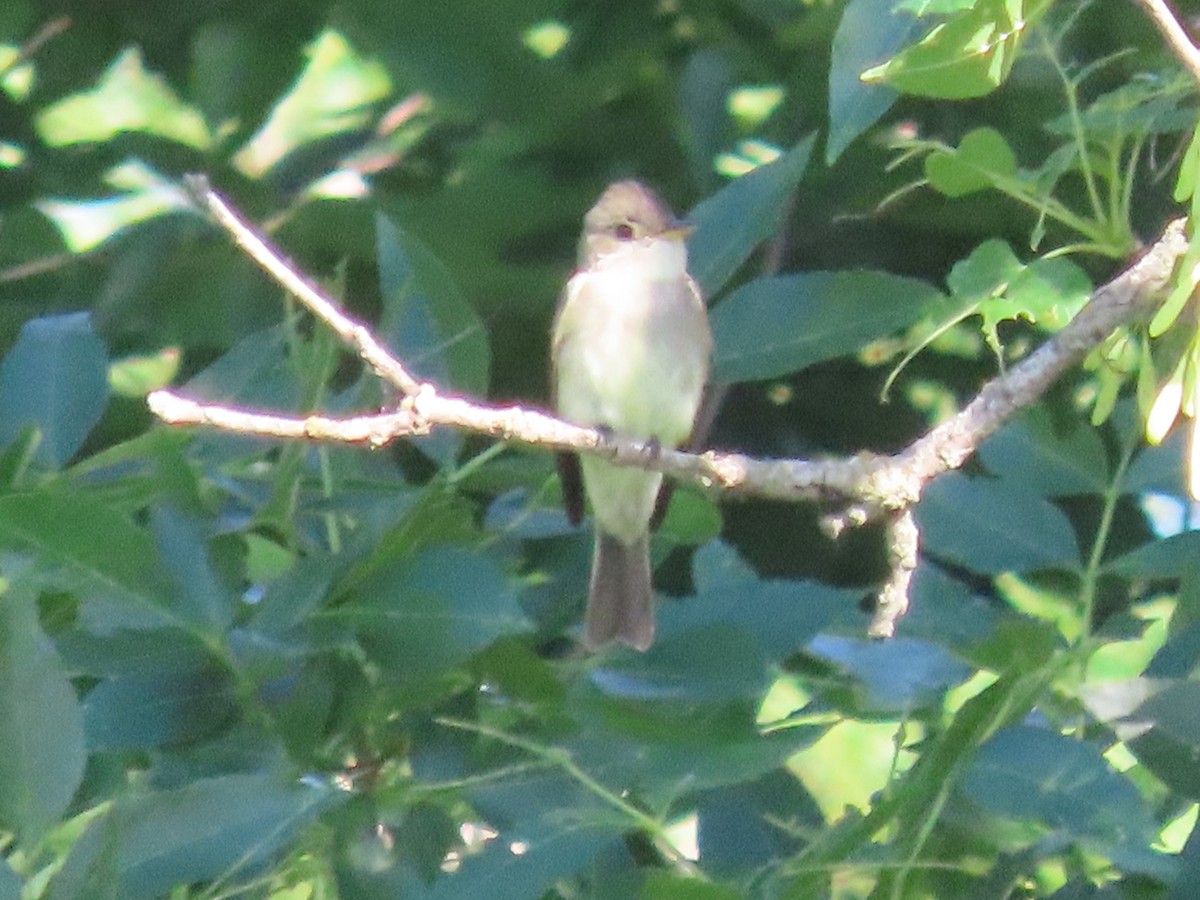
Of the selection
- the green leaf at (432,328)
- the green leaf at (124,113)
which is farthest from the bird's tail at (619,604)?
the green leaf at (124,113)

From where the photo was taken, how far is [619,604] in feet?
8.66

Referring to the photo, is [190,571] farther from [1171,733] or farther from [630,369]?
[630,369]

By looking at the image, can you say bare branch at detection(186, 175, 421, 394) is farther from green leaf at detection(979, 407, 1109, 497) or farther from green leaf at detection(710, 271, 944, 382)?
green leaf at detection(979, 407, 1109, 497)

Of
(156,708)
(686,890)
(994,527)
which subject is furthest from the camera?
(994,527)

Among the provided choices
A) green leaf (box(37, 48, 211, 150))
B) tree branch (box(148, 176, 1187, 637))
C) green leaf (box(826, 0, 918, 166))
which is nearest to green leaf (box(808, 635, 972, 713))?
tree branch (box(148, 176, 1187, 637))

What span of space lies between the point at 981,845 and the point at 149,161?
2064mm

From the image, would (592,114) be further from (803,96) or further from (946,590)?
(946,590)

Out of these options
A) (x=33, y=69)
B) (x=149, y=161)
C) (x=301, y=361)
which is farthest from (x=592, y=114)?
(x=301, y=361)

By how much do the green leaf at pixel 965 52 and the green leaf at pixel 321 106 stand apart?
2.15m

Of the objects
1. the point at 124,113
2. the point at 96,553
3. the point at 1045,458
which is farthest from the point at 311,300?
the point at 124,113

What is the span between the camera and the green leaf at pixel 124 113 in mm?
3477

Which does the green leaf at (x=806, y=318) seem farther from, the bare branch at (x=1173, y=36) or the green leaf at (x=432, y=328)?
the bare branch at (x=1173, y=36)

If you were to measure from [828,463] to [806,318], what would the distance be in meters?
0.32

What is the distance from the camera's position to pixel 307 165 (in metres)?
3.52
